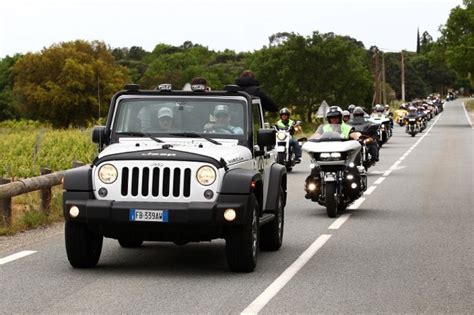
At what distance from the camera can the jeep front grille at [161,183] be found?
30.5ft

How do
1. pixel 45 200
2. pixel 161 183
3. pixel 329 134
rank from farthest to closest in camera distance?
pixel 329 134
pixel 45 200
pixel 161 183

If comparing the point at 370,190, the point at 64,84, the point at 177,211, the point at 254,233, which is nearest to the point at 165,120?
the point at 254,233

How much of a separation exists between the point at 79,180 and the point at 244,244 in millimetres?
1568

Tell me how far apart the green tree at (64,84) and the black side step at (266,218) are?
91086 millimetres

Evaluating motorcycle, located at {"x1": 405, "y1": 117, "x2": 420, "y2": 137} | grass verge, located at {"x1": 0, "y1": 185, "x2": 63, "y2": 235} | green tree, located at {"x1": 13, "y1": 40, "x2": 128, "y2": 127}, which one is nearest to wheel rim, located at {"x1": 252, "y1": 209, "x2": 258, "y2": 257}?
grass verge, located at {"x1": 0, "y1": 185, "x2": 63, "y2": 235}

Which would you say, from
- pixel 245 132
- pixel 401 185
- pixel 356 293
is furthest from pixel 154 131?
pixel 401 185

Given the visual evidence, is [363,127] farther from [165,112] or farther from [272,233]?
[165,112]

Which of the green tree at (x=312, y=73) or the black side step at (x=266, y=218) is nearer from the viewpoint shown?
the black side step at (x=266, y=218)

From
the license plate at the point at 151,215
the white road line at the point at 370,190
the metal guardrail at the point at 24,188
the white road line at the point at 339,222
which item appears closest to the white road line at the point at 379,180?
the white road line at the point at 370,190

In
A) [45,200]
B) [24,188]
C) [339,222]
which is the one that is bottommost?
[339,222]

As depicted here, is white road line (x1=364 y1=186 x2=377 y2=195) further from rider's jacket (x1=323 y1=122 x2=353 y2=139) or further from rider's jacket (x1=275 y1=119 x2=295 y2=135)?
rider's jacket (x1=275 y1=119 x2=295 y2=135)

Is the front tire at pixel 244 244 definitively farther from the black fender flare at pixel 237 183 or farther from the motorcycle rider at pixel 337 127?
the motorcycle rider at pixel 337 127

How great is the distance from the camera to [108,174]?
9461mm

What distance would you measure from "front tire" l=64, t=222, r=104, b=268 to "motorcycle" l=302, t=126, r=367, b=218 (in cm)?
609
